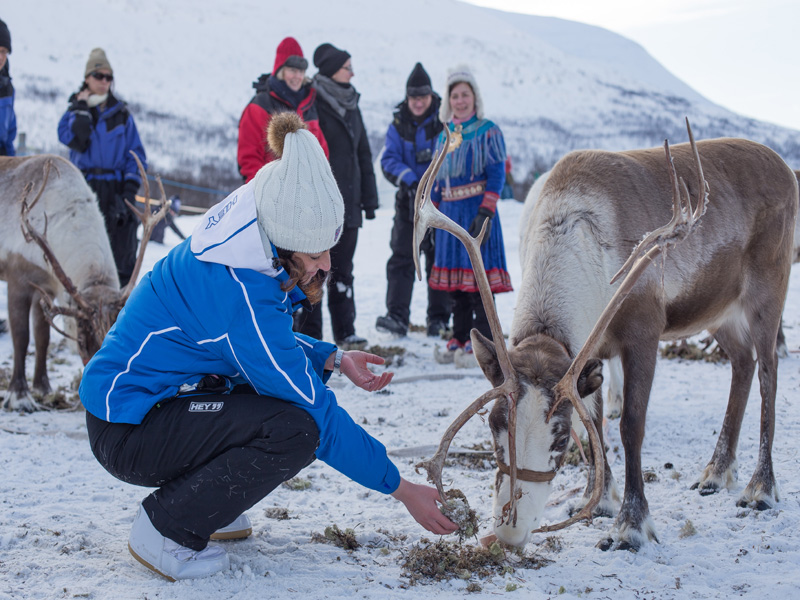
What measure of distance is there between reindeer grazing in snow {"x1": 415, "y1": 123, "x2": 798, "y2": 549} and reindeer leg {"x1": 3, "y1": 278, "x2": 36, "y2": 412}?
124 inches

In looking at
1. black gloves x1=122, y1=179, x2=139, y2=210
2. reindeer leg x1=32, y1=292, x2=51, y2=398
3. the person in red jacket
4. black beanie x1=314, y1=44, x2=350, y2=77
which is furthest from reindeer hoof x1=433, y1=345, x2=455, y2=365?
reindeer leg x1=32, y1=292, x2=51, y2=398

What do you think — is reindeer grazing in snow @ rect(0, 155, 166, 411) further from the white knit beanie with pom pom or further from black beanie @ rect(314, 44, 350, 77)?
the white knit beanie with pom pom

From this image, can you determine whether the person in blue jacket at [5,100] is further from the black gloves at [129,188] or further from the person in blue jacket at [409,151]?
the person in blue jacket at [409,151]

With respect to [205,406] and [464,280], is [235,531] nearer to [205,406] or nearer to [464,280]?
[205,406]

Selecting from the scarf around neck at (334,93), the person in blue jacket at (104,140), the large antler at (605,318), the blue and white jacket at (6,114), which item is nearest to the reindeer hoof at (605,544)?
the large antler at (605,318)

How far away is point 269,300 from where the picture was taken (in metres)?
2.26

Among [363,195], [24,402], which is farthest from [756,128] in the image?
[24,402]

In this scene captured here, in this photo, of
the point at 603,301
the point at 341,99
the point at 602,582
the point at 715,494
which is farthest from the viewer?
the point at 341,99

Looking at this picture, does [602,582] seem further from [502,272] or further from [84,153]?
[84,153]

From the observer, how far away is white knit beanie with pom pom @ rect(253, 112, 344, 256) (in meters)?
2.28

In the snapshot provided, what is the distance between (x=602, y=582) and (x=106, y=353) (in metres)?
1.77

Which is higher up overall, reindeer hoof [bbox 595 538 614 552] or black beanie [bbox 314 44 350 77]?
black beanie [bbox 314 44 350 77]

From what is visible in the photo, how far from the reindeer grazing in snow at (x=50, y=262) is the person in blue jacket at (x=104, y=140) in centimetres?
51

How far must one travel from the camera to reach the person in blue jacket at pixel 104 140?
19.0 feet
